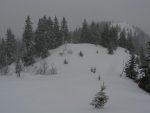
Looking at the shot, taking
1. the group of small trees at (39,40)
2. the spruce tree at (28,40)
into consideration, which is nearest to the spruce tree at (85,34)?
the group of small trees at (39,40)

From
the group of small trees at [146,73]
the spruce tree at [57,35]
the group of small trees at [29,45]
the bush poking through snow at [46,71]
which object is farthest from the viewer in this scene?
the spruce tree at [57,35]

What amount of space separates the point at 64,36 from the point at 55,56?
19147 millimetres

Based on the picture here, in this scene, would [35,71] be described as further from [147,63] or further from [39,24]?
[147,63]

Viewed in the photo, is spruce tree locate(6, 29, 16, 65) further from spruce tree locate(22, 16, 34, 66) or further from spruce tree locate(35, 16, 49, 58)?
spruce tree locate(35, 16, 49, 58)

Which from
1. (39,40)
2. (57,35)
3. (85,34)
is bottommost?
(39,40)

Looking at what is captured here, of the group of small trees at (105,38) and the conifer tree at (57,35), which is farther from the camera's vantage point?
the group of small trees at (105,38)

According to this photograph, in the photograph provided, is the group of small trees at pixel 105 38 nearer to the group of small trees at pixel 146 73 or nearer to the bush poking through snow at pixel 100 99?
the group of small trees at pixel 146 73

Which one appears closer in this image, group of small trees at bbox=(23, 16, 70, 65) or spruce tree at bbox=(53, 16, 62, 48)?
group of small trees at bbox=(23, 16, 70, 65)

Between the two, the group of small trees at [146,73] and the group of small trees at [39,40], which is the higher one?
the group of small trees at [39,40]

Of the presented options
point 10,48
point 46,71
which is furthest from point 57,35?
point 46,71

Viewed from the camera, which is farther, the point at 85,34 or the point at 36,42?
the point at 85,34

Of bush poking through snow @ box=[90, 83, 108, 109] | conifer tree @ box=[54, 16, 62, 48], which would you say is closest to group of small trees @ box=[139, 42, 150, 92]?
bush poking through snow @ box=[90, 83, 108, 109]

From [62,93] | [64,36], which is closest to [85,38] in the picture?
[64,36]

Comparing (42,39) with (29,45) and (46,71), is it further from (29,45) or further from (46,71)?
(46,71)
